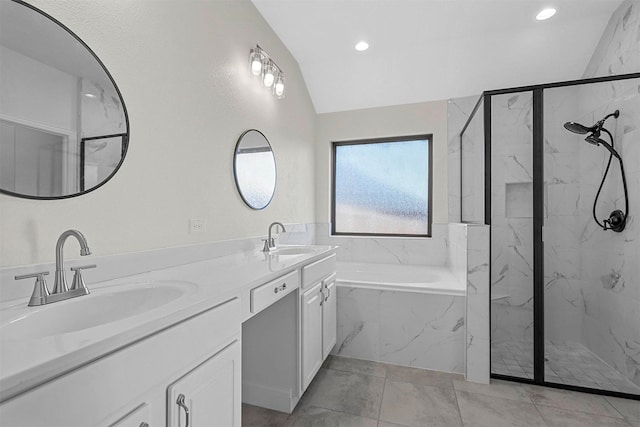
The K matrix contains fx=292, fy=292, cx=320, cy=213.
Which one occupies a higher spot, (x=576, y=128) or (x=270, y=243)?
(x=576, y=128)

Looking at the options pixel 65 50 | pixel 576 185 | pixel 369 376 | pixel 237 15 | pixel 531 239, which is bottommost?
pixel 369 376

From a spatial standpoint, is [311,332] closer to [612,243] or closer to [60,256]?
[60,256]

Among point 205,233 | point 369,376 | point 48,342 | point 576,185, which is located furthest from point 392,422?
point 576,185

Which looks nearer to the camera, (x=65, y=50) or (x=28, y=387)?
(x=28, y=387)

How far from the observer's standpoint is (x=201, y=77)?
166 cm

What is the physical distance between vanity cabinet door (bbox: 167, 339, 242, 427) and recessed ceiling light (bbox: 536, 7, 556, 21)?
3095mm

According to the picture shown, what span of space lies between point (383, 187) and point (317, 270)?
1908 mm

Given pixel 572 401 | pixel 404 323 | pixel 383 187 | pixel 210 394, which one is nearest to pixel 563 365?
pixel 572 401

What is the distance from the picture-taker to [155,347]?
717 mm

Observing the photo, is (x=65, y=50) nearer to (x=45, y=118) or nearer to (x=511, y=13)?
(x=45, y=118)

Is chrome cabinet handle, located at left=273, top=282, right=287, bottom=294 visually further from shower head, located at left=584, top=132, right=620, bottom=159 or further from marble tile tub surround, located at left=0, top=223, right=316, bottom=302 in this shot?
shower head, located at left=584, top=132, right=620, bottom=159

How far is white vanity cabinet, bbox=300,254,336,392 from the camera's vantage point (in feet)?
5.49

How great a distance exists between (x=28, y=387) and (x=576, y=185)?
2.76 meters

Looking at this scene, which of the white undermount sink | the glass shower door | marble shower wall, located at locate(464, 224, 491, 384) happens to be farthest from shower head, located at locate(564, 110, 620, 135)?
the white undermount sink
